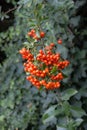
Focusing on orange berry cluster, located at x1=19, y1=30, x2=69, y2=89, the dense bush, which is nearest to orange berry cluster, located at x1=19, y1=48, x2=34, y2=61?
orange berry cluster, located at x1=19, y1=30, x2=69, y2=89

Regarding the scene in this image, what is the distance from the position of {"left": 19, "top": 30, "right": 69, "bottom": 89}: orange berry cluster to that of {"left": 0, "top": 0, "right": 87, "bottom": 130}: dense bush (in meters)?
0.21

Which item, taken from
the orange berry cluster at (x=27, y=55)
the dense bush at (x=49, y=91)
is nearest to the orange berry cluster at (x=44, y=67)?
the orange berry cluster at (x=27, y=55)

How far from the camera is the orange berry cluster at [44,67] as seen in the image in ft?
7.64

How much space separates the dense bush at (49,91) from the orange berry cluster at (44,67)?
0.70 ft

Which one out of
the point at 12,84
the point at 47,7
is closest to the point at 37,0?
the point at 47,7

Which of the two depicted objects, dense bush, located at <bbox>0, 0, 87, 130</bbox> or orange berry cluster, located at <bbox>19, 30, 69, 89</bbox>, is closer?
orange berry cluster, located at <bbox>19, 30, 69, 89</bbox>

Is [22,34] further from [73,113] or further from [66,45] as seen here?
[73,113]

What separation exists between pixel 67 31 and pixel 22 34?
75 centimetres

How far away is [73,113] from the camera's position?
8.59ft

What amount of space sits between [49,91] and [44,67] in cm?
A: 109

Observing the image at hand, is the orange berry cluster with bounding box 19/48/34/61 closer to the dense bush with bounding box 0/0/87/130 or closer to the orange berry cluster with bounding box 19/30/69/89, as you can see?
the orange berry cluster with bounding box 19/30/69/89

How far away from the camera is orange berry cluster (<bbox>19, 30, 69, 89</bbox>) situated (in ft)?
7.64

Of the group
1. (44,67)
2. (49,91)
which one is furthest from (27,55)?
(49,91)

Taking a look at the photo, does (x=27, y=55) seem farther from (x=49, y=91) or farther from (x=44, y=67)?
(x=49, y=91)
